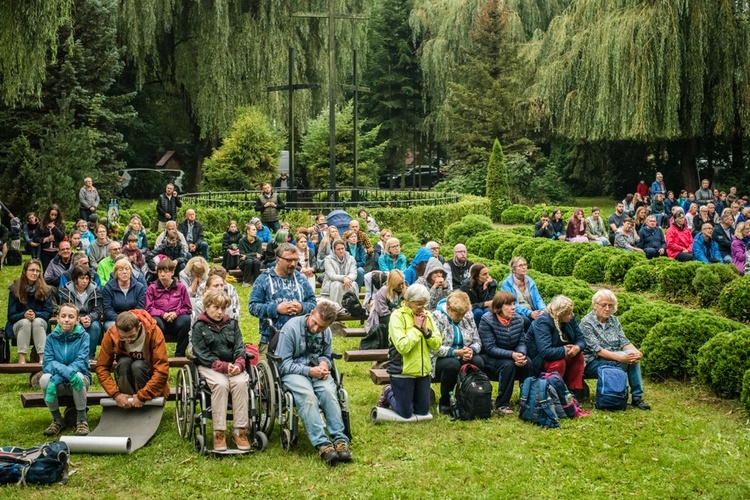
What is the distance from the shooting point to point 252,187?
92.2ft

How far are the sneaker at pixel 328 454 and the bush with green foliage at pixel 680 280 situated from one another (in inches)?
312

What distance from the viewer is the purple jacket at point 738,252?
15.8 meters

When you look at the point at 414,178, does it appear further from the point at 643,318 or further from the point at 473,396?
the point at 473,396

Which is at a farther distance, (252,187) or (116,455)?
(252,187)

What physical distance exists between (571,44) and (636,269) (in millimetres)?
17467

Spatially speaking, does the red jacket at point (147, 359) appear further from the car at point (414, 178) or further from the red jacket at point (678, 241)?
the car at point (414, 178)

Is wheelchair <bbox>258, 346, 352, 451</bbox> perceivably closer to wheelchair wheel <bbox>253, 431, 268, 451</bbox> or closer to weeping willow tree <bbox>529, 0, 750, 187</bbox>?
wheelchair wheel <bbox>253, 431, 268, 451</bbox>

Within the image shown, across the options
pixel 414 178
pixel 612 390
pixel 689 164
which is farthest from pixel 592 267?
pixel 414 178

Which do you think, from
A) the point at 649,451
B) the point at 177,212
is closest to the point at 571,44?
the point at 177,212

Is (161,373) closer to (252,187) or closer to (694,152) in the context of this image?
(252,187)

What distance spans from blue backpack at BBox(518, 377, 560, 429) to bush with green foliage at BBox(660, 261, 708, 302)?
5.85 meters

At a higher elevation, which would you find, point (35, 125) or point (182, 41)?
point (182, 41)

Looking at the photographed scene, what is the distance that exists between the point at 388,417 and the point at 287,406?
1.11 meters

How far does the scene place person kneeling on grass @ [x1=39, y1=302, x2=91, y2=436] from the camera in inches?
296
